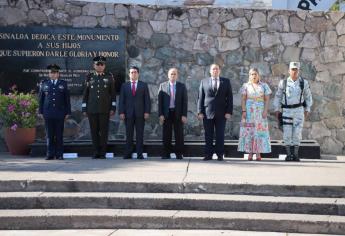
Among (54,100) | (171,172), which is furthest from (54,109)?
(171,172)

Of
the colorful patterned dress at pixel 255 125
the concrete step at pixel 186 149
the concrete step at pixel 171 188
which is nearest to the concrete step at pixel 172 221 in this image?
the concrete step at pixel 171 188

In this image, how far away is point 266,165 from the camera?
29.7ft

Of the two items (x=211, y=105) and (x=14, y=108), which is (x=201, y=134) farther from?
(x=14, y=108)

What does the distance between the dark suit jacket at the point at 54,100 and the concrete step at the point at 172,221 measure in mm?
3343

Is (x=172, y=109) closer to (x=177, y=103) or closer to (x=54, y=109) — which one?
(x=177, y=103)

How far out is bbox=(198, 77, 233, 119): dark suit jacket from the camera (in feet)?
31.6

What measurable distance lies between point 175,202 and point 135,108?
340 cm

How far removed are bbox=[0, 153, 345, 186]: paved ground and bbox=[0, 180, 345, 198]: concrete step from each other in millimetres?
105

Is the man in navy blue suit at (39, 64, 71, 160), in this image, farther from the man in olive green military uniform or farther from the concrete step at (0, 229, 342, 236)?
the concrete step at (0, 229, 342, 236)

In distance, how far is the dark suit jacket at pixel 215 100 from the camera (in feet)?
31.6

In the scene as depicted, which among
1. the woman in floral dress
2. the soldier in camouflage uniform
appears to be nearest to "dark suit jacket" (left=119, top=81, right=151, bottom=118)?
the woman in floral dress

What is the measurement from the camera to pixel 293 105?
9.76 m

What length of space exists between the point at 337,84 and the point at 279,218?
5921mm

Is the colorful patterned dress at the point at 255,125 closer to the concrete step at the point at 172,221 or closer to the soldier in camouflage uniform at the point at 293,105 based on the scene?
the soldier in camouflage uniform at the point at 293,105
